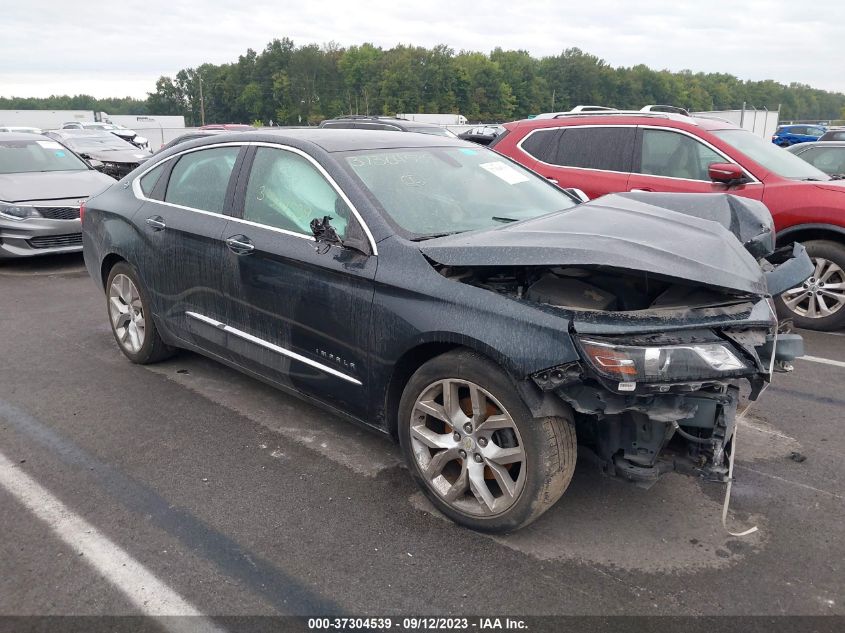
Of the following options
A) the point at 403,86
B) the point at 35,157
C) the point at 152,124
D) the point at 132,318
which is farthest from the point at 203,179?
the point at 403,86

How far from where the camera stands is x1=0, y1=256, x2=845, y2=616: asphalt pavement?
267 cm

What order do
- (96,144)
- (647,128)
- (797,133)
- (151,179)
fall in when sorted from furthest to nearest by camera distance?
(797,133)
(96,144)
(647,128)
(151,179)

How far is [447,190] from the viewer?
3.77 meters

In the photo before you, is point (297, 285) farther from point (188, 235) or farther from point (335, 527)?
point (335, 527)

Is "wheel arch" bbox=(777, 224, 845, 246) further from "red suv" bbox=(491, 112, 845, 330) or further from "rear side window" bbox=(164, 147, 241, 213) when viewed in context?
"rear side window" bbox=(164, 147, 241, 213)

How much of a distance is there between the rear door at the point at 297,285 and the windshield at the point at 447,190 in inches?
8.9

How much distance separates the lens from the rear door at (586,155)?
704 cm

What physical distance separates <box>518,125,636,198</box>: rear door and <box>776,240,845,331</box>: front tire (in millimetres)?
1837

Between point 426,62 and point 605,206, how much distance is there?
370ft

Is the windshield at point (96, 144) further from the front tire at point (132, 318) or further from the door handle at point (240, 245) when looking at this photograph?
the door handle at point (240, 245)

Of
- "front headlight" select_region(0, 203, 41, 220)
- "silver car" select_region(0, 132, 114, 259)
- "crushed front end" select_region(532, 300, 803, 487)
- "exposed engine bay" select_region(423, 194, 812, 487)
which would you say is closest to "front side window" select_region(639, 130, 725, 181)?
"exposed engine bay" select_region(423, 194, 812, 487)

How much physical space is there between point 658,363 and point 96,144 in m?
18.3

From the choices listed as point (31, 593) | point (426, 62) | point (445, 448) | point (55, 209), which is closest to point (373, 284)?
point (445, 448)

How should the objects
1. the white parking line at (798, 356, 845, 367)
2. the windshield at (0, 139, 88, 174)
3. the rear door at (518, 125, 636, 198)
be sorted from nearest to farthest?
the white parking line at (798, 356, 845, 367) → the rear door at (518, 125, 636, 198) → the windshield at (0, 139, 88, 174)
